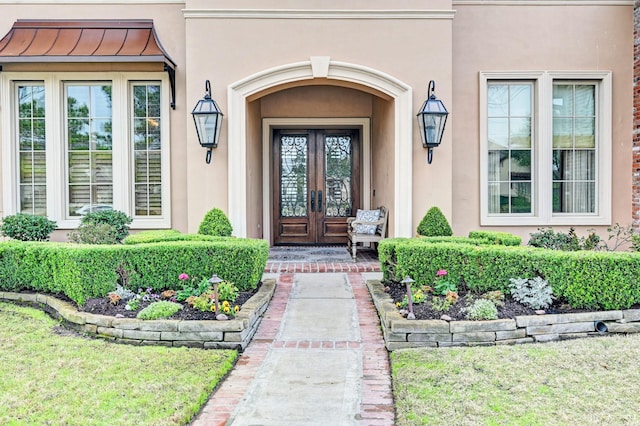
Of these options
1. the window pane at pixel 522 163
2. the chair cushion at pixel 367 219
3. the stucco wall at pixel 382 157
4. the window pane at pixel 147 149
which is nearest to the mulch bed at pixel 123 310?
the window pane at pixel 147 149

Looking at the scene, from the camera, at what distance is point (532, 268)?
4.53 metres

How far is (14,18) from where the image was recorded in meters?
7.49

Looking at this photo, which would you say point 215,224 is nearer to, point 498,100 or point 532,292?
point 532,292

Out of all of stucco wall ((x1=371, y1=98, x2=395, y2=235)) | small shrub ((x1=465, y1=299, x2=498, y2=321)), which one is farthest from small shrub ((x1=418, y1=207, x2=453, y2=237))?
small shrub ((x1=465, y1=299, x2=498, y2=321))

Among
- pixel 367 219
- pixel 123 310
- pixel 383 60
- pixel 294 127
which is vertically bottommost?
pixel 123 310

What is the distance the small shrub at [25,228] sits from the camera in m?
6.78

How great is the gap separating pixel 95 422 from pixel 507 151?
7.32m

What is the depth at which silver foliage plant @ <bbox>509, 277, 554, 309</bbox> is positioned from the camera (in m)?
4.35

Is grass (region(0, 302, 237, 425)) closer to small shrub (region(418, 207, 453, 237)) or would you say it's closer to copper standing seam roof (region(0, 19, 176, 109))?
small shrub (region(418, 207, 453, 237))

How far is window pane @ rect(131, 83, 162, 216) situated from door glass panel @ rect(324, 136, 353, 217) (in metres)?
3.46

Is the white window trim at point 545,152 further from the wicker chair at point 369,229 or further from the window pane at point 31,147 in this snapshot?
the window pane at point 31,147

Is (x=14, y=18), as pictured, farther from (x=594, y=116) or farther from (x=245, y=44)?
(x=594, y=116)

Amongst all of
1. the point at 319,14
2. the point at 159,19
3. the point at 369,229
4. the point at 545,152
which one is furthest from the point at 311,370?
the point at 159,19

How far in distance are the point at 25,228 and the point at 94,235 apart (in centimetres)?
146
